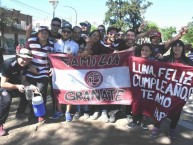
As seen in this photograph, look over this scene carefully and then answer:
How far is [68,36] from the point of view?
20.7ft

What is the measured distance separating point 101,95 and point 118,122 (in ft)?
2.08

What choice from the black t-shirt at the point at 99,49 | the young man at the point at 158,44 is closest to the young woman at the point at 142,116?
the young man at the point at 158,44

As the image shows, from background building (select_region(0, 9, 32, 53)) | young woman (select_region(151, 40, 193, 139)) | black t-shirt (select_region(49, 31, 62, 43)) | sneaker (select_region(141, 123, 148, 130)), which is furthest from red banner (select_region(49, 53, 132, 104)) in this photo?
background building (select_region(0, 9, 32, 53))

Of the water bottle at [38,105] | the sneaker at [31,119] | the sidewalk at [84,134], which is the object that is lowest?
the sidewalk at [84,134]

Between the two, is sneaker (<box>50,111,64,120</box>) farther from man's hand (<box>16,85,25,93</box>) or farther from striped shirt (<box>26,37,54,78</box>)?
man's hand (<box>16,85,25,93</box>)

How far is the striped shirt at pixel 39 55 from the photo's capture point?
6105 mm

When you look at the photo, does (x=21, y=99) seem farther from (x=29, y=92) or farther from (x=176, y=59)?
(x=176, y=59)

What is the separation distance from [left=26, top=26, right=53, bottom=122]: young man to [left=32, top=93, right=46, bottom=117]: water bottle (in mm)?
142

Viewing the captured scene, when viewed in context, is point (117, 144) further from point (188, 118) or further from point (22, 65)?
point (188, 118)

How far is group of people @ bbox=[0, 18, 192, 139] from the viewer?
5.66 meters

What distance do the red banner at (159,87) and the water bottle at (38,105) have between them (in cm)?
Answer: 172

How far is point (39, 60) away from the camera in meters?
6.18

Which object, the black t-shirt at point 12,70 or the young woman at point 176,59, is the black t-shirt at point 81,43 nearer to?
the black t-shirt at point 12,70

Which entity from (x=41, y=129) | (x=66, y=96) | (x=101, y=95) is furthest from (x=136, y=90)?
(x=41, y=129)
